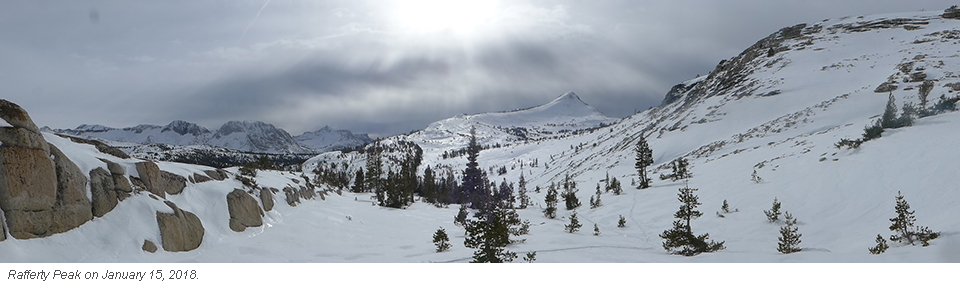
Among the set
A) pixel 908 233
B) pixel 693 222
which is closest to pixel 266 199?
pixel 693 222

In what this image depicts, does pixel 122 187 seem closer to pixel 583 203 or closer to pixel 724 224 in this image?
pixel 724 224

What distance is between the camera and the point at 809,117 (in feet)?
159

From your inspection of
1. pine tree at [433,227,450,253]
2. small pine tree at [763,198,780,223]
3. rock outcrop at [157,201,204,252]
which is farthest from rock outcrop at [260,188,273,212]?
small pine tree at [763,198,780,223]

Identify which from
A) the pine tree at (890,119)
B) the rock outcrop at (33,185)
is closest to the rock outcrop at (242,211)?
the rock outcrop at (33,185)

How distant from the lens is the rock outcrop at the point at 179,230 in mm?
11859

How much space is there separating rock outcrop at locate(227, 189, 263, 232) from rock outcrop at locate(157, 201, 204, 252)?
2092 millimetres

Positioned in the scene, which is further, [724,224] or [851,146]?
[851,146]

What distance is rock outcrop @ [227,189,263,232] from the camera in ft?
52.3

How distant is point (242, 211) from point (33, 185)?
763 cm

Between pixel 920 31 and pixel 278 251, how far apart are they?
145298 millimetres

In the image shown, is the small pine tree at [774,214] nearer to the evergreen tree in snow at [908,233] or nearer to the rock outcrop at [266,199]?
the evergreen tree in snow at [908,233]

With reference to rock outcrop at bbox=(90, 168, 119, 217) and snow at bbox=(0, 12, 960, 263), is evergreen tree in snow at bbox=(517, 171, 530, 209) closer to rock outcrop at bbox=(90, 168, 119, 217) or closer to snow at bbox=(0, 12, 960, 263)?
snow at bbox=(0, 12, 960, 263)

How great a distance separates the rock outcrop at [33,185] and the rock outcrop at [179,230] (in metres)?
1.89
